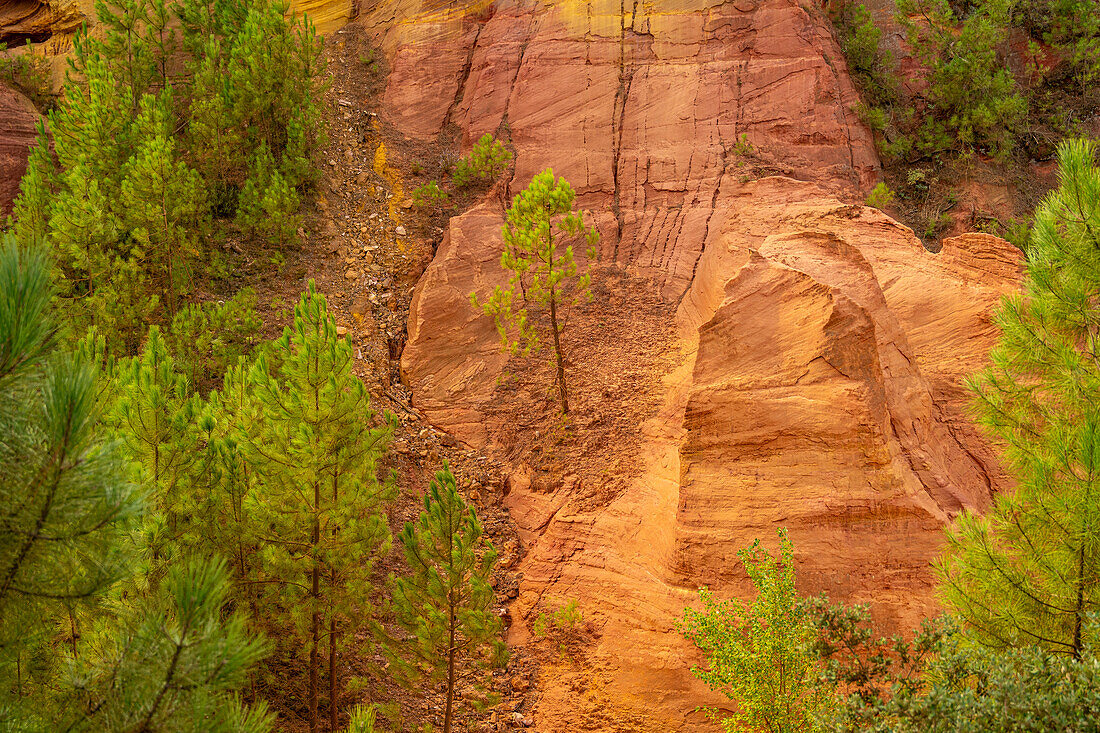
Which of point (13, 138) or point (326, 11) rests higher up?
point (326, 11)

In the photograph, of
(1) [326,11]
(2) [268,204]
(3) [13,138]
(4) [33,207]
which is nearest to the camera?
(4) [33,207]

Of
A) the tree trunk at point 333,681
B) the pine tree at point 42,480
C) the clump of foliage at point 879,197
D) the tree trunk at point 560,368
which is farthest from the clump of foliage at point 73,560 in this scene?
the clump of foliage at point 879,197

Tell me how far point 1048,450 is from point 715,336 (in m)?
7.25

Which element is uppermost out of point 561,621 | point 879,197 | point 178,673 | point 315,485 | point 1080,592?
point 879,197

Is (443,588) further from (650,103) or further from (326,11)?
(326,11)

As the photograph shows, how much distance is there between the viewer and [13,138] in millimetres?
22641

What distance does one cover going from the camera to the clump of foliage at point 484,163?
75.4ft

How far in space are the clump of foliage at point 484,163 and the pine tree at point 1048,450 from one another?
16958mm

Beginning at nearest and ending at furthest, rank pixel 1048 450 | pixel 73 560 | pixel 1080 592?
pixel 73 560 → pixel 1080 592 → pixel 1048 450

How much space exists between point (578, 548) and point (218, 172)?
15.8 meters

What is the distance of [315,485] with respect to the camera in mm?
10703

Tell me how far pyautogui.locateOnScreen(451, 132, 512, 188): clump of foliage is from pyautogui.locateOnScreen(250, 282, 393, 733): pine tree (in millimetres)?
13126

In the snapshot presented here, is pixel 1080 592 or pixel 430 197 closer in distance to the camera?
pixel 1080 592

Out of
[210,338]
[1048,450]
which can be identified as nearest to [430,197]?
[210,338]
